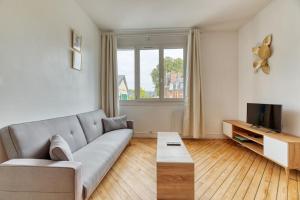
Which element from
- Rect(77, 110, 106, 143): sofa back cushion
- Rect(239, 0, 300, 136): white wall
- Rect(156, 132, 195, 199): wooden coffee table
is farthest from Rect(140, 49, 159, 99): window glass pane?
Rect(156, 132, 195, 199): wooden coffee table

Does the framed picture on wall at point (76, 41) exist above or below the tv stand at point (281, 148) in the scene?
above

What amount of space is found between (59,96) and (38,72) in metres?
0.53

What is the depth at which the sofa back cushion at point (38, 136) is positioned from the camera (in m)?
1.68

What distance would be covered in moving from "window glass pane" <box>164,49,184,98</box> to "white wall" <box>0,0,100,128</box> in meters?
1.95

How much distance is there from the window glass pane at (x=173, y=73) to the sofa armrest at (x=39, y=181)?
3.45 meters

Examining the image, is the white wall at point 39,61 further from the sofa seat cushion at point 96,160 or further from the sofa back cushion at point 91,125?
the sofa seat cushion at point 96,160

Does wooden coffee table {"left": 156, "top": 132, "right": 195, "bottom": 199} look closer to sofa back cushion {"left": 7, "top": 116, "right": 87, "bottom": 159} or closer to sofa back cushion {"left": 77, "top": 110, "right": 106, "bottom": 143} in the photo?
sofa back cushion {"left": 7, "top": 116, "right": 87, "bottom": 159}

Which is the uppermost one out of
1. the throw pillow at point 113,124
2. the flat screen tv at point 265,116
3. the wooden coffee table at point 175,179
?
the flat screen tv at point 265,116

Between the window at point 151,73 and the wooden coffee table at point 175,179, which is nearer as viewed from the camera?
the wooden coffee table at point 175,179

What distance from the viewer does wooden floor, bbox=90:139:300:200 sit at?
2.01m

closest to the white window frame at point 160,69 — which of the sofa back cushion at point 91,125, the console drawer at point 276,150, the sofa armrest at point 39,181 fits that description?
the sofa back cushion at point 91,125

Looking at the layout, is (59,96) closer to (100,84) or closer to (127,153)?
(127,153)

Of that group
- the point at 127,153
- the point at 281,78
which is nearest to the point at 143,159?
the point at 127,153

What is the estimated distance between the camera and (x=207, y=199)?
75.5 inches
